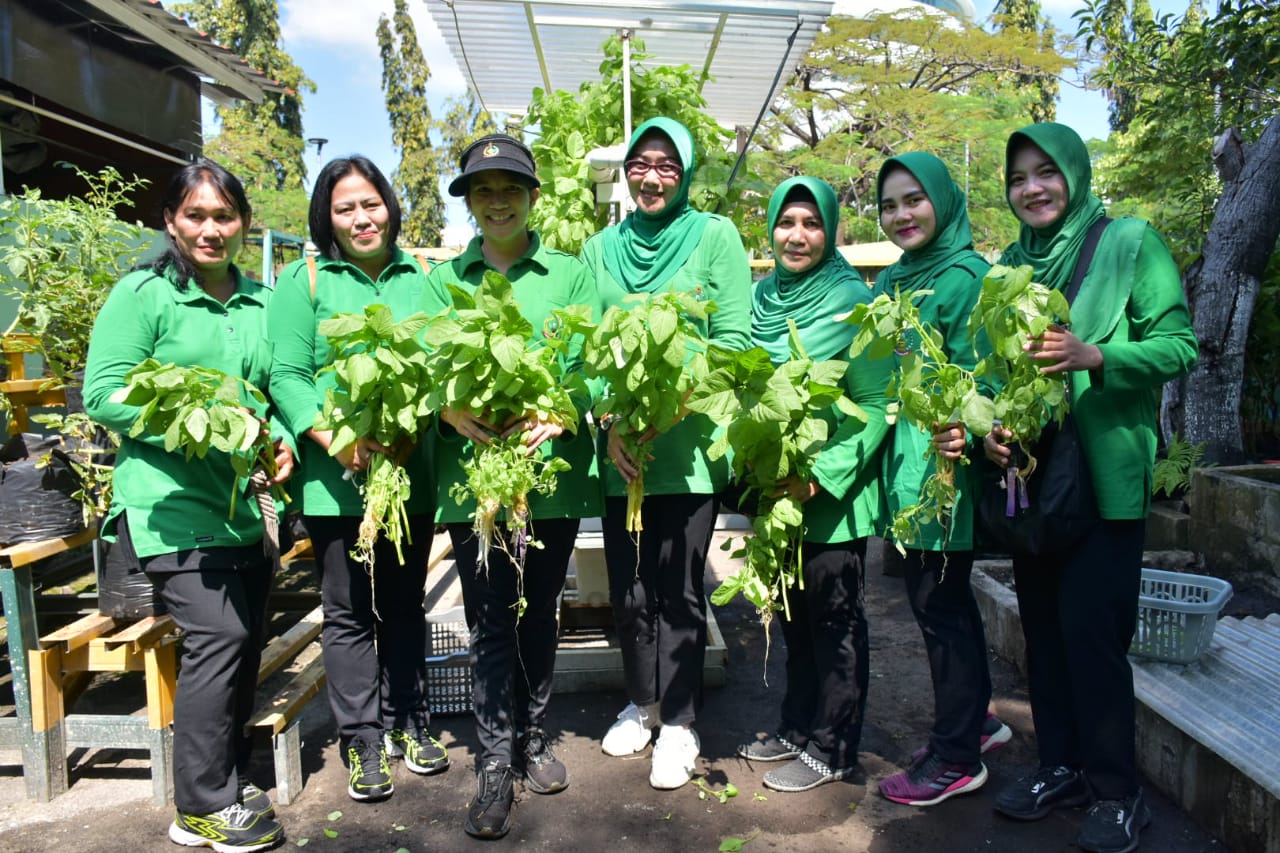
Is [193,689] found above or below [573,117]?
below

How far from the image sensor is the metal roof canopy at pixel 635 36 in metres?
4.14

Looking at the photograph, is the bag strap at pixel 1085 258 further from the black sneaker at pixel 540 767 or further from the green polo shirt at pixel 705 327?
the black sneaker at pixel 540 767

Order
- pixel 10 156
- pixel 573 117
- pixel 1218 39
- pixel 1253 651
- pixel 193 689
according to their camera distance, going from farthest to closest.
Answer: pixel 10 156
pixel 1218 39
pixel 573 117
pixel 1253 651
pixel 193 689

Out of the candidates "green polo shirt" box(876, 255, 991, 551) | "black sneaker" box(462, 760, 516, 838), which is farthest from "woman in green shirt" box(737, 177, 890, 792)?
"black sneaker" box(462, 760, 516, 838)

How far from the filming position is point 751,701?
3.91 meters

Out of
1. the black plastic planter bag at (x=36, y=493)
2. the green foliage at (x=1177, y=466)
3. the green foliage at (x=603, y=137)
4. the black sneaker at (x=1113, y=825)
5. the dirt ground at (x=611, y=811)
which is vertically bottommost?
the dirt ground at (x=611, y=811)

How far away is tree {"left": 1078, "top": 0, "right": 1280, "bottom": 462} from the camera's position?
18.1 feet

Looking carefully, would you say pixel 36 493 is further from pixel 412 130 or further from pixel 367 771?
pixel 412 130

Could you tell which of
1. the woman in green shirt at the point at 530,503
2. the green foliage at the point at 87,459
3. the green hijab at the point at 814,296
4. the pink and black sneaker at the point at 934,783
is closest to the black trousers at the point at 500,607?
the woman in green shirt at the point at 530,503

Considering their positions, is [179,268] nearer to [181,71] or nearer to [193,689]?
[193,689]

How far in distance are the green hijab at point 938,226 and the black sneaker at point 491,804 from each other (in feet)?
6.73

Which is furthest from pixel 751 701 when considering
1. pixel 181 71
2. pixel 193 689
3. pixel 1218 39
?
pixel 181 71

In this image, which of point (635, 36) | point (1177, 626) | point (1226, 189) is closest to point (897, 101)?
point (1226, 189)

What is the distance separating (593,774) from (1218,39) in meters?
6.20
